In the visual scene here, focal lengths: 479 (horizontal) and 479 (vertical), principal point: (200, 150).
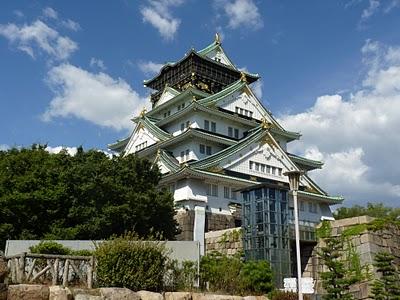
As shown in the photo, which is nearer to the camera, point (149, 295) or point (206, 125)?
point (149, 295)

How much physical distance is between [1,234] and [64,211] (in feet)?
10.5

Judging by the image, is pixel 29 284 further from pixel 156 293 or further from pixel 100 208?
pixel 100 208

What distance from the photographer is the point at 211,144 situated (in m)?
39.5

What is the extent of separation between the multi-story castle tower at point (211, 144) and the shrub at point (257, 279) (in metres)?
10.5

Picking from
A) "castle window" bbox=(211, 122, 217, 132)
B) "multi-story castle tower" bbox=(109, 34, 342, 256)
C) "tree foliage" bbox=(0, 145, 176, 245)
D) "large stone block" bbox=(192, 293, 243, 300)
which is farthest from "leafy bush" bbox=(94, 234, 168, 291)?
"castle window" bbox=(211, 122, 217, 132)

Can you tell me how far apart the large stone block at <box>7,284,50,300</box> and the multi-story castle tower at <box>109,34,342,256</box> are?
1747cm

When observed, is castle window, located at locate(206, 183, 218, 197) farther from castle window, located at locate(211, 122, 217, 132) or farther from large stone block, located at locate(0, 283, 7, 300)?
large stone block, located at locate(0, 283, 7, 300)

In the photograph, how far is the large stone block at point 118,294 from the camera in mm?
15594

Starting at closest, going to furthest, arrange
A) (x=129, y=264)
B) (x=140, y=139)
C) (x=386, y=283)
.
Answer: (x=129, y=264) → (x=386, y=283) → (x=140, y=139)

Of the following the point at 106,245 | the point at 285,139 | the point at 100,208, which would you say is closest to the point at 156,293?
the point at 106,245

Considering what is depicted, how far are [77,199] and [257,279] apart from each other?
10183 mm

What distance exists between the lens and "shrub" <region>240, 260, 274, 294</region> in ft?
68.3

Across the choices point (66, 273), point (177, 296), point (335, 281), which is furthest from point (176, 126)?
point (66, 273)

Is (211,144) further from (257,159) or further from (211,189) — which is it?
(211,189)
